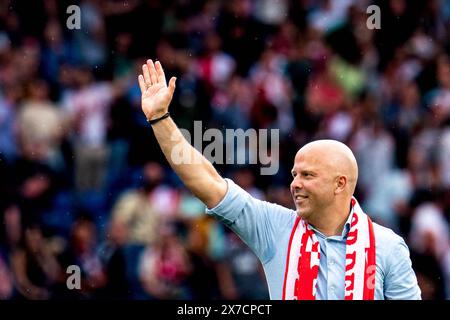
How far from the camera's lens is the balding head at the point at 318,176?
534 centimetres

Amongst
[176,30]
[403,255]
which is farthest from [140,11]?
[403,255]

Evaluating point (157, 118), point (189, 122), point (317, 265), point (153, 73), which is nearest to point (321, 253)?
point (317, 265)

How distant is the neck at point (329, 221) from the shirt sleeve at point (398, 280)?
0.90ft

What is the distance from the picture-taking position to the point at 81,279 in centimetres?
1027

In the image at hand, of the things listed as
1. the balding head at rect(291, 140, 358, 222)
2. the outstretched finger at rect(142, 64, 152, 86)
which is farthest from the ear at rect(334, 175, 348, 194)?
the outstretched finger at rect(142, 64, 152, 86)

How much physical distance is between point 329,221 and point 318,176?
22 cm

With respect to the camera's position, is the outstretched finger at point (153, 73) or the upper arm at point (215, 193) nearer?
the upper arm at point (215, 193)

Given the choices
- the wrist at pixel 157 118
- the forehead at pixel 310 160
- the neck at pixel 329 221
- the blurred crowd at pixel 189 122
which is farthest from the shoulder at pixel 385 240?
the blurred crowd at pixel 189 122

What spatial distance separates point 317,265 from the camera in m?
5.26

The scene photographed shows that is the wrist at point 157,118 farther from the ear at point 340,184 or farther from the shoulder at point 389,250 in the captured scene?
the shoulder at point 389,250

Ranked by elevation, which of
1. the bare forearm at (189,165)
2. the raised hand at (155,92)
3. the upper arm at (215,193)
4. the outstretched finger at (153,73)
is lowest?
the upper arm at (215,193)

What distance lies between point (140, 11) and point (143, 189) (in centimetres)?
312

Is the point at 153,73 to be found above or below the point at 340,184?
above

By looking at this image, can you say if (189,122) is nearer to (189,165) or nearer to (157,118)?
(157,118)
